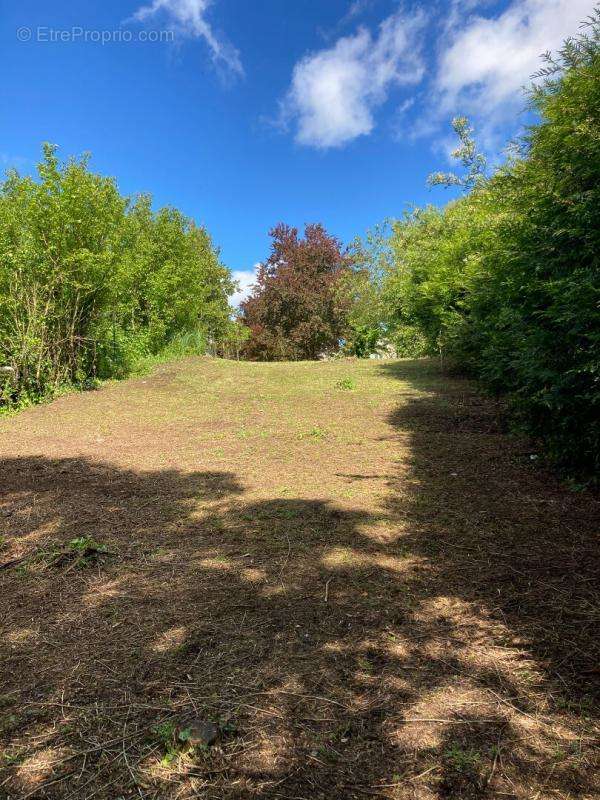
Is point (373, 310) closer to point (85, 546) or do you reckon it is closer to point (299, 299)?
point (299, 299)

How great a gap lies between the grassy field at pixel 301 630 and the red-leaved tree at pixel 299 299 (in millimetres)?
23456

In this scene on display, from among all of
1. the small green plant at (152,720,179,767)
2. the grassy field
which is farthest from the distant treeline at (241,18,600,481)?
the small green plant at (152,720,179,767)

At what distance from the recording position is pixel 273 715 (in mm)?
1857

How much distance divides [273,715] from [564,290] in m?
3.93

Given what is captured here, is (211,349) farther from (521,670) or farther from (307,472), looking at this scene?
(521,670)

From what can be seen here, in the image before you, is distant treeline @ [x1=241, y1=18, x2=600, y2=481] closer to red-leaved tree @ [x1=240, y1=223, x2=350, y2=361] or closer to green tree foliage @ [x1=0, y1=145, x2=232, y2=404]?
green tree foliage @ [x1=0, y1=145, x2=232, y2=404]

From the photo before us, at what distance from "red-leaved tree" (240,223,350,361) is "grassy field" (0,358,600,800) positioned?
2346 centimetres

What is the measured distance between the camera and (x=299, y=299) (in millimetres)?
28234

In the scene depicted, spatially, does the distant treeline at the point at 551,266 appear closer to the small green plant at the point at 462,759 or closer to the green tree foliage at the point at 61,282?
the small green plant at the point at 462,759

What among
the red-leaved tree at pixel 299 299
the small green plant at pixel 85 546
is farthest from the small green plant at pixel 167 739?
the red-leaved tree at pixel 299 299

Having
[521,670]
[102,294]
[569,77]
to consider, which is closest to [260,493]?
[521,670]

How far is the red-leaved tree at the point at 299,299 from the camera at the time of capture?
2827 centimetres

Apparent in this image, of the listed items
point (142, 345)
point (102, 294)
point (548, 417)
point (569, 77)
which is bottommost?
point (548, 417)

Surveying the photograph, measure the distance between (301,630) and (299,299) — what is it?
2684cm
